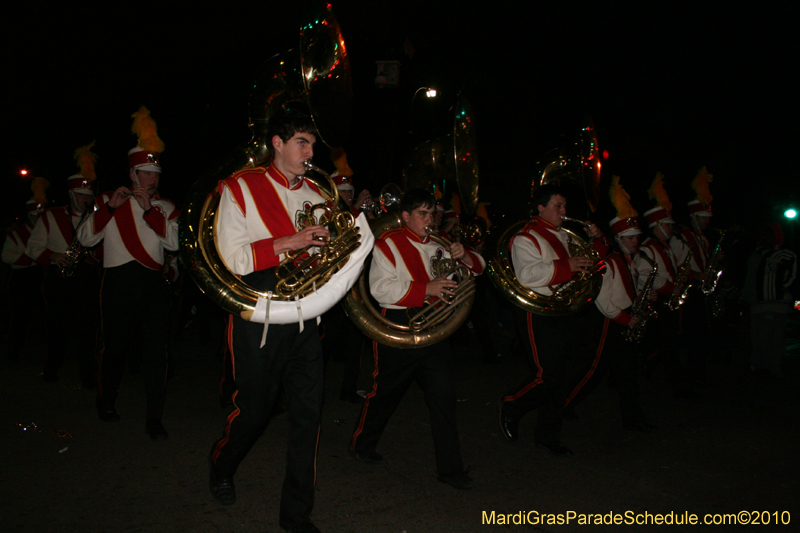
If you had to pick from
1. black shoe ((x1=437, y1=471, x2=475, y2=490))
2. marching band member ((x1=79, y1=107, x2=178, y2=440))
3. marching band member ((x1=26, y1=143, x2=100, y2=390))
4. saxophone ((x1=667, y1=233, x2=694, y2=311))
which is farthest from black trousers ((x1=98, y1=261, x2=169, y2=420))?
saxophone ((x1=667, y1=233, x2=694, y2=311))

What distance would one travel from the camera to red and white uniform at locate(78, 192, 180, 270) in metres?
4.30

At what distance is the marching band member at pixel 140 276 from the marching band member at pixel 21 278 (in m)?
3.43

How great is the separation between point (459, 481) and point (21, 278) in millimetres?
6720

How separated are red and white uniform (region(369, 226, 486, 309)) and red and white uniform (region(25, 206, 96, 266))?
411 cm

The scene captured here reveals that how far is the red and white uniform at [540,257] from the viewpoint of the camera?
164 inches

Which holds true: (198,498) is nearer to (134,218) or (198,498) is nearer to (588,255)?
(134,218)

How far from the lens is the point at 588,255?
457 cm

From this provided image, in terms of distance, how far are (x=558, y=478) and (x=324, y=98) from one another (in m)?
2.92

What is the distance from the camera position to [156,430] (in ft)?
13.9

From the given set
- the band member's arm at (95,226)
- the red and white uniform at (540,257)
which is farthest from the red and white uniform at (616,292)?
the band member's arm at (95,226)

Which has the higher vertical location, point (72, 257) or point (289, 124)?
point (289, 124)

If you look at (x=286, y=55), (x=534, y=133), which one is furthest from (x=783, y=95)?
(x=286, y=55)

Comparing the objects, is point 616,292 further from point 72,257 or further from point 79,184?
point 79,184

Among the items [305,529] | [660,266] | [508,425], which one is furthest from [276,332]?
[660,266]
